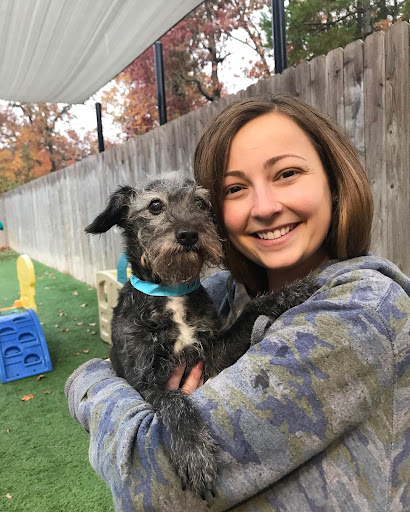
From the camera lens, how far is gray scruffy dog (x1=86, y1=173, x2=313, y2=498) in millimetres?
1941

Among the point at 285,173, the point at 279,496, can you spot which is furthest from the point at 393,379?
the point at 285,173

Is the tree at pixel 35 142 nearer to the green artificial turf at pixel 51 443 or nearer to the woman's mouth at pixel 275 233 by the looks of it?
the green artificial turf at pixel 51 443

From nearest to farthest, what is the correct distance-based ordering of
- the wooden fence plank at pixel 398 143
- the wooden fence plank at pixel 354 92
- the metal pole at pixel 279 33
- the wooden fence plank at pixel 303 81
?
1. the wooden fence plank at pixel 398 143
2. the wooden fence plank at pixel 354 92
3. the wooden fence plank at pixel 303 81
4. the metal pole at pixel 279 33

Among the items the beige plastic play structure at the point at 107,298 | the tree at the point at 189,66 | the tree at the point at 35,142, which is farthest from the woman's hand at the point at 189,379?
the tree at the point at 35,142

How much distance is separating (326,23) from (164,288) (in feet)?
26.6

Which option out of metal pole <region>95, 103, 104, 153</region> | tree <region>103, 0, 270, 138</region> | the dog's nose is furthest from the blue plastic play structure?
tree <region>103, 0, 270, 138</region>

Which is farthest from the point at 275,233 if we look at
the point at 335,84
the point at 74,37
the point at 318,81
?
the point at 74,37

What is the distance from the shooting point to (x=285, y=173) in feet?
5.18

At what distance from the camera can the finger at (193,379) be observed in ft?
6.32

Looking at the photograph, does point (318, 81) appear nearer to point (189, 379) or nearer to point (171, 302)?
point (171, 302)

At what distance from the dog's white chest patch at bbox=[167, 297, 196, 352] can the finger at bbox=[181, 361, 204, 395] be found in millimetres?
129

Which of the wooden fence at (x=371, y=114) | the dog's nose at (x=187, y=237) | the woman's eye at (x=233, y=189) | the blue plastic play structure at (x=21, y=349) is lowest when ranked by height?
the blue plastic play structure at (x=21, y=349)

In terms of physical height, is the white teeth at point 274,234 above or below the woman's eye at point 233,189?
below

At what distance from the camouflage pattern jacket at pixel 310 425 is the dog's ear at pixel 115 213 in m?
1.43
